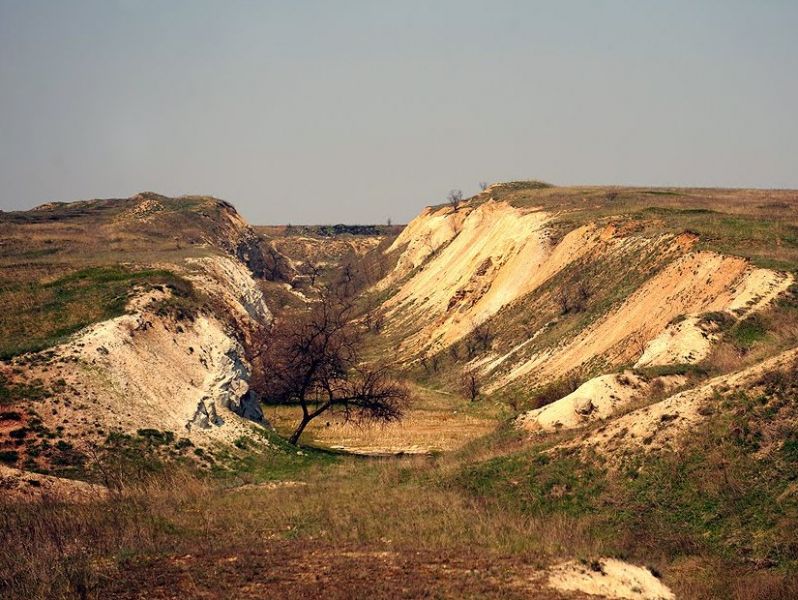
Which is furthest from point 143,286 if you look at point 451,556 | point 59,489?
point 451,556

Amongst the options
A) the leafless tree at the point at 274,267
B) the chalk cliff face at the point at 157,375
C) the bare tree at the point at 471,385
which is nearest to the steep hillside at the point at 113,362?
the chalk cliff face at the point at 157,375

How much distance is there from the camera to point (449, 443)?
42.0 meters

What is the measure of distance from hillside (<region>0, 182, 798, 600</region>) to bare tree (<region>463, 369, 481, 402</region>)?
0.22 meters

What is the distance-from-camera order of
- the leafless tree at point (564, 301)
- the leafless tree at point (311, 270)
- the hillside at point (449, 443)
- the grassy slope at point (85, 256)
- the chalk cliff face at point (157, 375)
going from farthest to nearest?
the leafless tree at point (311, 270), the leafless tree at point (564, 301), the grassy slope at point (85, 256), the chalk cliff face at point (157, 375), the hillside at point (449, 443)

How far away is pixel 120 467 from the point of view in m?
27.2

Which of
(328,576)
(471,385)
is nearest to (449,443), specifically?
(471,385)

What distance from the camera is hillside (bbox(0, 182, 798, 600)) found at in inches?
664

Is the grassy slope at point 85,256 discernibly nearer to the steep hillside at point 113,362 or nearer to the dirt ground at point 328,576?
the steep hillside at point 113,362

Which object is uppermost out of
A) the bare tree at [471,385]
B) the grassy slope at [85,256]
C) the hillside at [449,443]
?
the grassy slope at [85,256]

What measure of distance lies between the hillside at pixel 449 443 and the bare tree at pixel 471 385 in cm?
22

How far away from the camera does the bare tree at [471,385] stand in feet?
186

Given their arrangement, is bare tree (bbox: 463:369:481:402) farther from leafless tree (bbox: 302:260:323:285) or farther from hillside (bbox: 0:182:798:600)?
leafless tree (bbox: 302:260:323:285)

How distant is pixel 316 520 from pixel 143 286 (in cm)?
2294

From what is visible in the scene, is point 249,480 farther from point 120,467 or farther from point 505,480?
point 505,480
